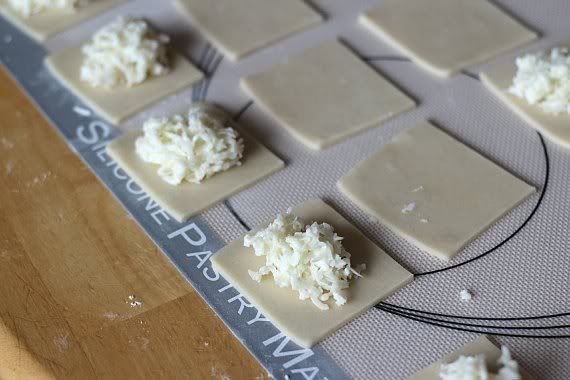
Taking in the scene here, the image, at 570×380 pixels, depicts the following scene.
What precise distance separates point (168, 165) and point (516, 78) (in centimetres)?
73

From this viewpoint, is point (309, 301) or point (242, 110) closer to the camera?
point (309, 301)

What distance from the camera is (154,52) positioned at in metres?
1.55

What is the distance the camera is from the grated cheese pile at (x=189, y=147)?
1338mm

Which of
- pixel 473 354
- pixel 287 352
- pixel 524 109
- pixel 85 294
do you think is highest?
pixel 524 109

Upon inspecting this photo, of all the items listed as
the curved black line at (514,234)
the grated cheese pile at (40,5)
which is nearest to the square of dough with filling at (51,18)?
the grated cheese pile at (40,5)

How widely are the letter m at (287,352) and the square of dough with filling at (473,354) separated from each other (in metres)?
0.16

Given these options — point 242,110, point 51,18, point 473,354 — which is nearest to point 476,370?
point 473,354

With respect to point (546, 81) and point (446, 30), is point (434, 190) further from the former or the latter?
point (446, 30)

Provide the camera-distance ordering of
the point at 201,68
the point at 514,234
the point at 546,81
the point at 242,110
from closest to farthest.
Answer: the point at 514,234, the point at 546,81, the point at 242,110, the point at 201,68

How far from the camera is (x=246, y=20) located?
170cm

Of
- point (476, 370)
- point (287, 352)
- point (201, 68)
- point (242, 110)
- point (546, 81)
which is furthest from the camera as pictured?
point (201, 68)

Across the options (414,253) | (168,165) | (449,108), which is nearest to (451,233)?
(414,253)

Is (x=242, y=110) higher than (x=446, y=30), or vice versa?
(x=446, y=30)

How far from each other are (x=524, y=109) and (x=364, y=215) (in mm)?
427
